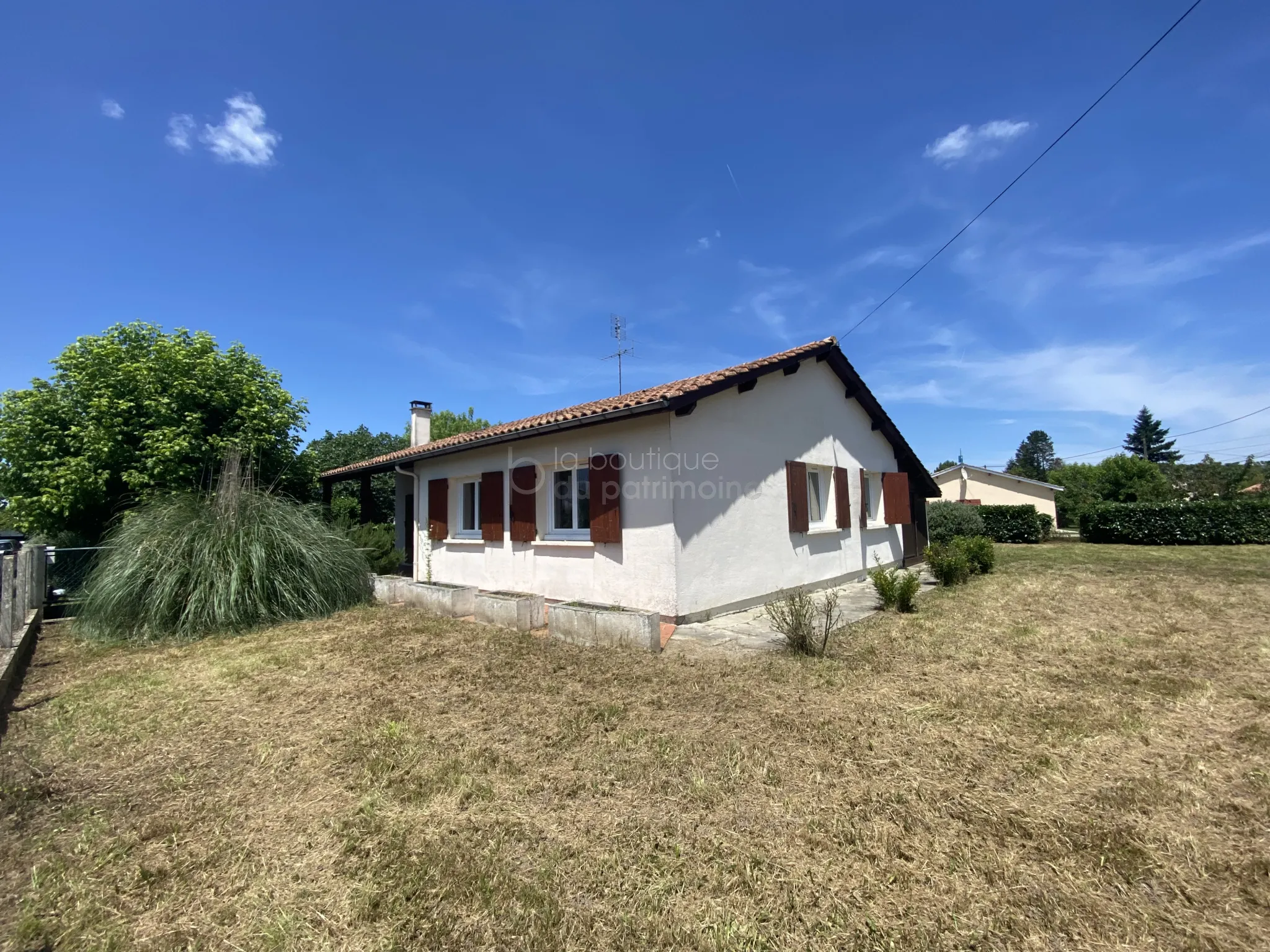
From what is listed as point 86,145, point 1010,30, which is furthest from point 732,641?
point 86,145

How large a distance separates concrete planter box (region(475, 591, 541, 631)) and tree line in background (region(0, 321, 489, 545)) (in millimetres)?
4639

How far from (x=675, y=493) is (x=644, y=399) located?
1466mm

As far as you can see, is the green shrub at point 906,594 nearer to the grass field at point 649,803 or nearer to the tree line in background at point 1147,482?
the grass field at point 649,803

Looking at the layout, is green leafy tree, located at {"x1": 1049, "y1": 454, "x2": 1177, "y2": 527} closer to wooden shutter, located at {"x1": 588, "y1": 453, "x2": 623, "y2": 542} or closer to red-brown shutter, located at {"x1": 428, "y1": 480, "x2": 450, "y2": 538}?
wooden shutter, located at {"x1": 588, "y1": 453, "x2": 623, "y2": 542}

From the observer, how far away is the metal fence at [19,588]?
17.5 ft

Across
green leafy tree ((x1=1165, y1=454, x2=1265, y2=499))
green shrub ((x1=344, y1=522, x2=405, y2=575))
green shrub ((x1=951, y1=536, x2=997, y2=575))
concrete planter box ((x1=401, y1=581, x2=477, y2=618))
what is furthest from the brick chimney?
green leafy tree ((x1=1165, y1=454, x2=1265, y2=499))

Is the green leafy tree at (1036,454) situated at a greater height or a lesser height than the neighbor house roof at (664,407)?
greater

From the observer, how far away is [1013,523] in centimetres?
2223

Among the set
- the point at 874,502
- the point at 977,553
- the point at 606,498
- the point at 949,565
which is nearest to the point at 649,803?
the point at 606,498

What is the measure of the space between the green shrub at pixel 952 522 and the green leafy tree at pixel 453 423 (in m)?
28.7

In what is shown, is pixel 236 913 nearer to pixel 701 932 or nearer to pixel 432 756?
pixel 432 756

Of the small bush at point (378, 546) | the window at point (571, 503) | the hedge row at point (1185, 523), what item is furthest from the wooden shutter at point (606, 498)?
the hedge row at point (1185, 523)

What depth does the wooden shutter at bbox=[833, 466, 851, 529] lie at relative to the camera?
35.3 feet

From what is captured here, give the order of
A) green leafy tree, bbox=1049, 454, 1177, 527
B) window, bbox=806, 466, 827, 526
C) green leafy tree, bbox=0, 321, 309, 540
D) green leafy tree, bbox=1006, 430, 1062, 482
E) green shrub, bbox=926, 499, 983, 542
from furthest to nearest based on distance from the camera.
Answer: green leafy tree, bbox=1006, 430, 1062, 482
green leafy tree, bbox=1049, 454, 1177, 527
green shrub, bbox=926, 499, 983, 542
window, bbox=806, 466, 827, 526
green leafy tree, bbox=0, 321, 309, 540
